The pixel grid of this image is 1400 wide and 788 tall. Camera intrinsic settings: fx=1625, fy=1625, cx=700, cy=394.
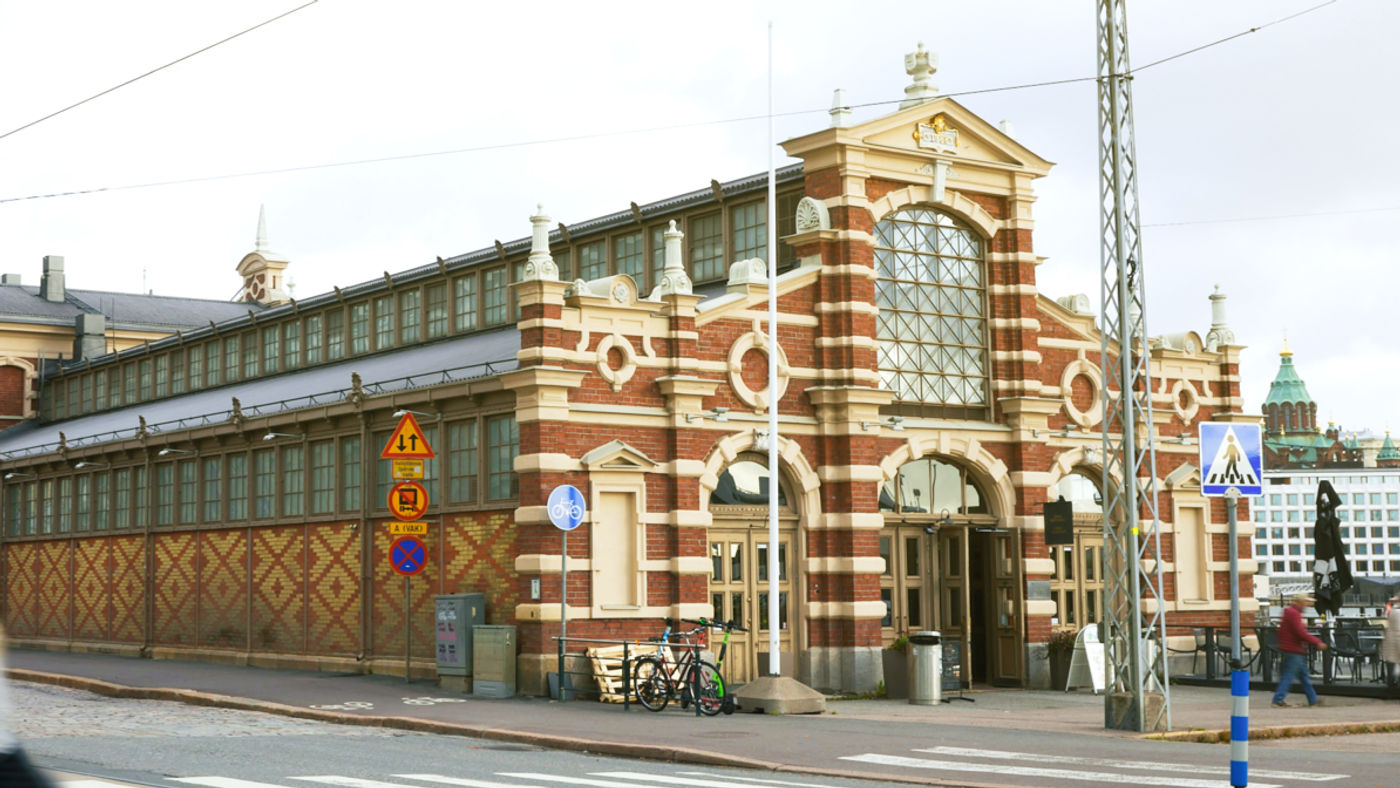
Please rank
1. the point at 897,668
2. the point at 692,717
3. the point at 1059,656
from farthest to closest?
the point at 1059,656 < the point at 897,668 < the point at 692,717

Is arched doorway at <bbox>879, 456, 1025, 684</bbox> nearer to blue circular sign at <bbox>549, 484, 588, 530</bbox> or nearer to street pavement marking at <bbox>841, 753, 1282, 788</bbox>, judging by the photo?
blue circular sign at <bbox>549, 484, 588, 530</bbox>

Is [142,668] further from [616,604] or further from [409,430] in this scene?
[616,604]

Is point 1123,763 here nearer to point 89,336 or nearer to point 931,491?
point 931,491

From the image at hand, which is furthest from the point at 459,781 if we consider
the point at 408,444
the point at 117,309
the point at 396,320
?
the point at 117,309

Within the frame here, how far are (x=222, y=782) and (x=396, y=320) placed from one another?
25.3m

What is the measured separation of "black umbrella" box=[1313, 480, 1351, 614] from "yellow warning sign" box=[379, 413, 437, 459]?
16558 millimetres

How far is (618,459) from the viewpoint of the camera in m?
25.0

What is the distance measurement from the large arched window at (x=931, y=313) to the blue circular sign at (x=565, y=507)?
682cm

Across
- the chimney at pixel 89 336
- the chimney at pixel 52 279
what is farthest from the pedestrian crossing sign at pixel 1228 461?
the chimney at pixel 52 279

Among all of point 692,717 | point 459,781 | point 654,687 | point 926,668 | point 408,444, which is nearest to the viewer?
point 459,781

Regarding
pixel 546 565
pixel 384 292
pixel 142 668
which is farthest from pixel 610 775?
pixel 384 292

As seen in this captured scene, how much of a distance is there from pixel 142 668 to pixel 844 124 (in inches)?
659

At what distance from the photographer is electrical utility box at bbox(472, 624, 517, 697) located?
24.5 meters

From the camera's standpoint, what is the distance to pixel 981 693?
2781cm
